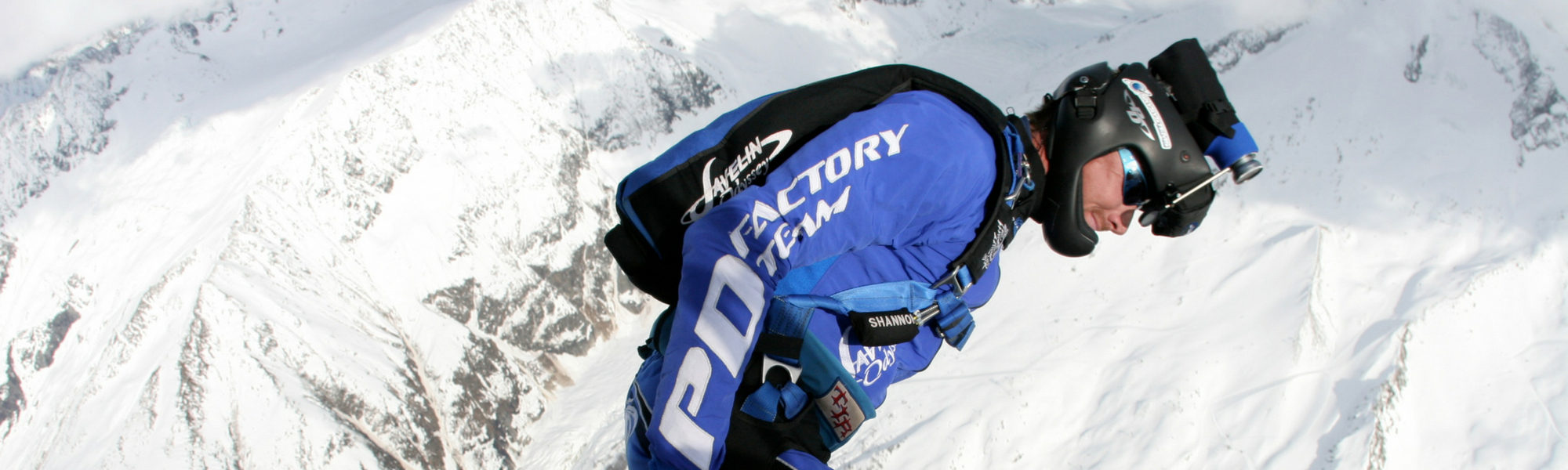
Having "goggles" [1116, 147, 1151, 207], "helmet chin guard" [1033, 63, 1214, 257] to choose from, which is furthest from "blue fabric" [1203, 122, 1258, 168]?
"goggles" [1116, 147, 1151, 207]

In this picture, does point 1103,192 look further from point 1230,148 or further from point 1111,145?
point 1230,148

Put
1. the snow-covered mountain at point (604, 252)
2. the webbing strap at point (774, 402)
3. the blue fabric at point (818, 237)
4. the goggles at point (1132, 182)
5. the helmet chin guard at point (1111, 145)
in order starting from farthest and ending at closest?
the snow-covered mountain at point (604, 252), the goggles at point (1132, 182), the helmet chin guard at point (1111, 145), the webbing strap at point (774, 402), the blue fabric at point (818, 237)

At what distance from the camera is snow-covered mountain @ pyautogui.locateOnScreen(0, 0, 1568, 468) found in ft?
94.9

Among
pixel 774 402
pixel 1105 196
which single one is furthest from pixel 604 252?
pixel 774 402

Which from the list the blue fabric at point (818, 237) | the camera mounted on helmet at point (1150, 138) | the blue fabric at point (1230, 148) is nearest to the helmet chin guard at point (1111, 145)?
the camera mounted on helmet at point (1150, 138)

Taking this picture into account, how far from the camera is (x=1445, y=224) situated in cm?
3288

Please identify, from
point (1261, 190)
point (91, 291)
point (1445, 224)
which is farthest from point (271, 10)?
point (1445, 224)

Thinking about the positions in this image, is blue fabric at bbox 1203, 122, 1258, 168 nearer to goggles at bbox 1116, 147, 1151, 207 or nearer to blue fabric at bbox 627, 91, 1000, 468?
goggles at bbox 1116, 147, 1151, 207

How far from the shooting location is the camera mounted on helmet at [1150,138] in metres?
3.76

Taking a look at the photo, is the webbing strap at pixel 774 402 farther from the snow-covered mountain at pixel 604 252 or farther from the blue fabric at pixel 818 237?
the snow-covered mountain at pixel 604 252

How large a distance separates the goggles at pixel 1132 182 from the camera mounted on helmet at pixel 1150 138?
0.02 m

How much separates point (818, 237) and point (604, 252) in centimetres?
9358

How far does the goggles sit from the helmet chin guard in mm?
35

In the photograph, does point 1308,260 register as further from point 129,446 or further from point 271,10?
point 271,10
